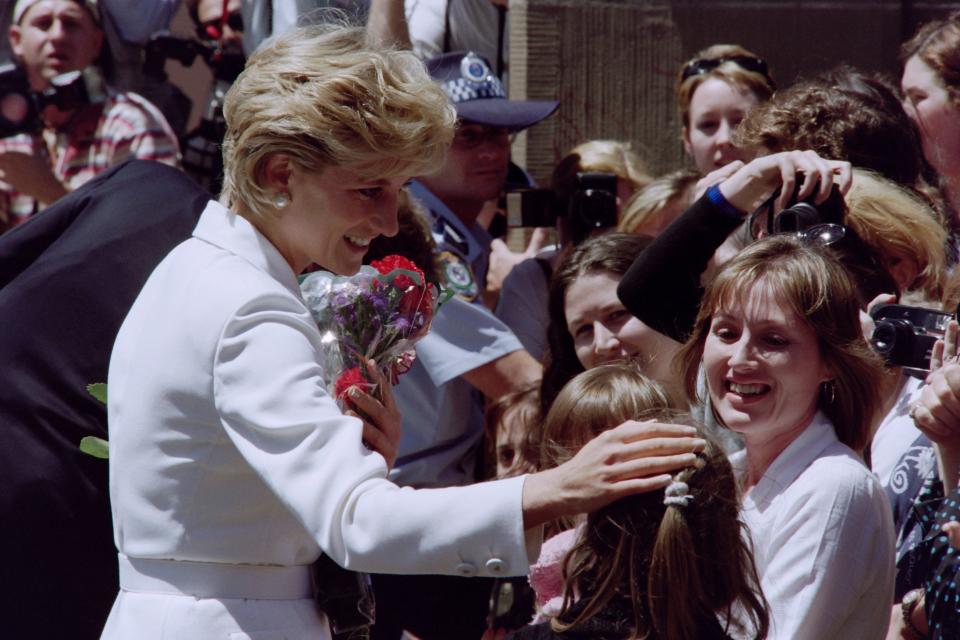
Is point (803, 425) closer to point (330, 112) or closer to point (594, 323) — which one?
point (594, 323)

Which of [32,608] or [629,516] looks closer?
[629,516]

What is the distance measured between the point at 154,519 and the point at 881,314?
142 centimetres

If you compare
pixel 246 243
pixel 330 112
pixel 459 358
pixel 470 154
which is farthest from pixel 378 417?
pixel 470 154

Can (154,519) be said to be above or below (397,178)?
below

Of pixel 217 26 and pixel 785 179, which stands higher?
pixel 785 179

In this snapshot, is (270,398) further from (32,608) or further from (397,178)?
(32,608)

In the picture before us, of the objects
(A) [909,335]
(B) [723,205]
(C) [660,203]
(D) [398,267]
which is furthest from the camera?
(C) [660,203]

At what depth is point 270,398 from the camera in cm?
180

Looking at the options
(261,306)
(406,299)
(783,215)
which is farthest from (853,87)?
(261,306)

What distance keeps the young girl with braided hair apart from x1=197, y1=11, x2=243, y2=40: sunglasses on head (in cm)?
305

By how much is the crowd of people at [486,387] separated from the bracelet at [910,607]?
0.01 meters

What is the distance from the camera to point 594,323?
346 centimetres

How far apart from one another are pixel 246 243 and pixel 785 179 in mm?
1240

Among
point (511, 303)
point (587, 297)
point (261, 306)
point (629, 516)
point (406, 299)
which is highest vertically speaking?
point (261, 306)
